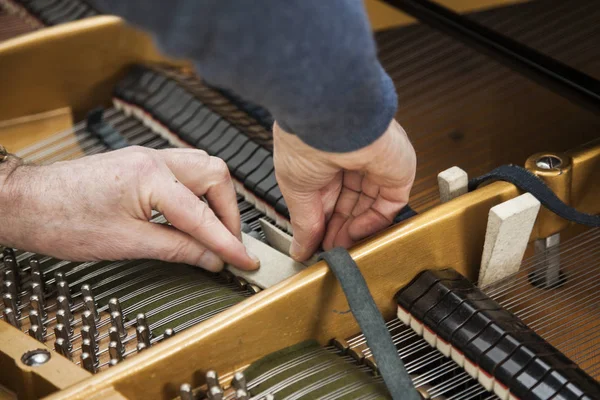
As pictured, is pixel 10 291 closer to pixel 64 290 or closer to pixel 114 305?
pixel 64 290

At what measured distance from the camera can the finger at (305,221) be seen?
197 cm

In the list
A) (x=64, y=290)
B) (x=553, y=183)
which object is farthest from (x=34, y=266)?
(x=553, y=183)

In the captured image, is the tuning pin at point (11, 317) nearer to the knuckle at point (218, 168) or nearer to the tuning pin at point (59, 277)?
the tuning pin at point (59, 277)

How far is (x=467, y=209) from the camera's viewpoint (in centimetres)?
195

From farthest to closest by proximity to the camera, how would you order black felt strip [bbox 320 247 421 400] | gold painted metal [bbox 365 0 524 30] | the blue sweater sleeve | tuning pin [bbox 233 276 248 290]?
gold painted metal [bbox 365 0 524 30]
tuning pin [bbox 233 276 248 290]
black felt strip [bbox 320 247 421 400]
the blue sweater sleeve

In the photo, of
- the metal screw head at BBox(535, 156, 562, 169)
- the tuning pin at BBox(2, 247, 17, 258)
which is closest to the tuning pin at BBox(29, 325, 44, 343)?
the tuning pin at BBox(2, 247, 17, 258)

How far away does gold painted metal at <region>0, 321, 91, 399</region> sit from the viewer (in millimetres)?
1761

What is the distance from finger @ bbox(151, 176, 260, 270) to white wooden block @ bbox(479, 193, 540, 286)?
0.54 metres

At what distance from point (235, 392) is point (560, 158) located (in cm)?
94

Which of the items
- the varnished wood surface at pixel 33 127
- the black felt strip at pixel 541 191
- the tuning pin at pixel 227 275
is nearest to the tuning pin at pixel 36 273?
the tuning pin at pixel 227 275

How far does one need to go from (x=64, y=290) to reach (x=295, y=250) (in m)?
0.56

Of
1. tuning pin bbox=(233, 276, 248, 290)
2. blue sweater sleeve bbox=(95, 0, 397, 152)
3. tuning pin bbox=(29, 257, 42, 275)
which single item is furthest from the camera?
tuning pin bbox=(29, 257, 42, 275)

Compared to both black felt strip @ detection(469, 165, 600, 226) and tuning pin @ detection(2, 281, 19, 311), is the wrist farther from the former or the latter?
black felt strip @ detection(469, 165, 600, 226)

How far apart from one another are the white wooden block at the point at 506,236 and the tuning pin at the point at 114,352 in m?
0.83
